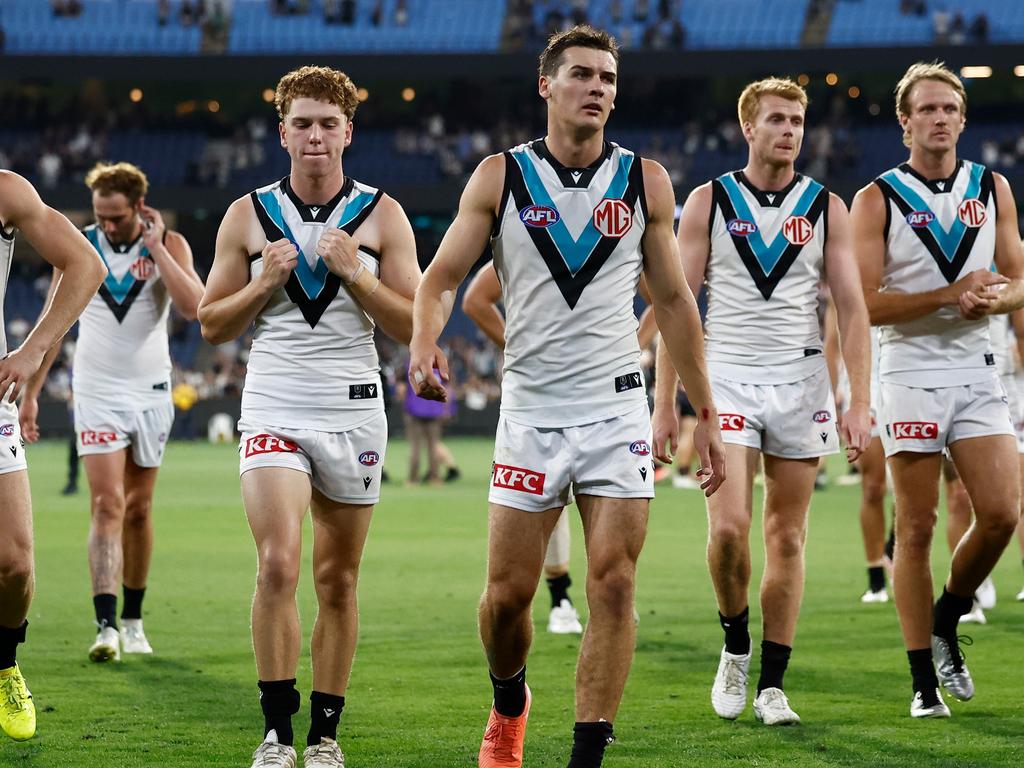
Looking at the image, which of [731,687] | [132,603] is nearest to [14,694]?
[132,603]

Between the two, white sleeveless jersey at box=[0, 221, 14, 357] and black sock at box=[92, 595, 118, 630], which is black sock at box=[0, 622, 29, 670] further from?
black sock at box=[92, 595, 118, 630]

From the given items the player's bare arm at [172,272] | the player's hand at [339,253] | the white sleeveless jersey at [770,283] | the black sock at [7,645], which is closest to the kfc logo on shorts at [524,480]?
the player's hand at [339,253]

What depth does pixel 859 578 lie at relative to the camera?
1218 centimetres

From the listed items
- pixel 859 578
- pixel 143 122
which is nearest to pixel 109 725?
pixel 859 578

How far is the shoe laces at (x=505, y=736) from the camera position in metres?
5.52

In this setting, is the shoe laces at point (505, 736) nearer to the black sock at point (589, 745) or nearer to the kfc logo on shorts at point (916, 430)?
the black sock at point (589, 745)

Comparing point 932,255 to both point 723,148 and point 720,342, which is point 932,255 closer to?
point 720,342

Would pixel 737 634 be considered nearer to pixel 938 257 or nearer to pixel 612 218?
pixel 938 257

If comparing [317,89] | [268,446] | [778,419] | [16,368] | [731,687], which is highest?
[317,89]

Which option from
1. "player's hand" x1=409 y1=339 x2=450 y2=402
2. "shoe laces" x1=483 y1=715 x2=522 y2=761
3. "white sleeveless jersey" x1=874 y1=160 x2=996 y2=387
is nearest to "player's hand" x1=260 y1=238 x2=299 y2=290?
"player's hand" x1=409 y1=339 x2=450 y2=402

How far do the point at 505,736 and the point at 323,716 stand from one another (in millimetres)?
691

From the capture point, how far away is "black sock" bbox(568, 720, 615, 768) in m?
5.05

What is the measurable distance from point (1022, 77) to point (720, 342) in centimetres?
4180

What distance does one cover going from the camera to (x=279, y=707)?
5414 millimetres
